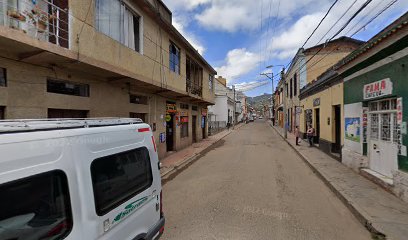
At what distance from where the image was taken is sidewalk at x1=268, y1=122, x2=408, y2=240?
179 inches

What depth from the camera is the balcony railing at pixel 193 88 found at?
16055mm

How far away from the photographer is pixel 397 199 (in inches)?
240

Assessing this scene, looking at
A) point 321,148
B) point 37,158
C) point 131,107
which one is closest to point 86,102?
point 131,107

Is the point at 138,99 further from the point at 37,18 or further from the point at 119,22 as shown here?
the point at 37,18

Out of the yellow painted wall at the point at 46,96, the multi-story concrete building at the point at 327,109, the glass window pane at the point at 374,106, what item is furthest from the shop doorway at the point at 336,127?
the yellow painted wall at the point at 46,96

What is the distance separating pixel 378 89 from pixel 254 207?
215 inches

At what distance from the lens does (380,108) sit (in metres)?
7.86

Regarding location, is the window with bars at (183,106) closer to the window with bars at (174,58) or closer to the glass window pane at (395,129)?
the window with bars at (174,58)

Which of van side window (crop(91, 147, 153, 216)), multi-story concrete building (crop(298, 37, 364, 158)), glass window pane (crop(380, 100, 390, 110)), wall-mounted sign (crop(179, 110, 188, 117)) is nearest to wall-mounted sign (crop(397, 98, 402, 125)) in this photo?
glass window pane (crop(380, 100, 390, 110))

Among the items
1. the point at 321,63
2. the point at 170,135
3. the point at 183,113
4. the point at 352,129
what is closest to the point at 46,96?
the point at 170,135

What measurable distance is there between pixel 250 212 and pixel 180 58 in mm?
10939

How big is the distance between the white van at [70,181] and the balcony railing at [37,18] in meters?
3.79

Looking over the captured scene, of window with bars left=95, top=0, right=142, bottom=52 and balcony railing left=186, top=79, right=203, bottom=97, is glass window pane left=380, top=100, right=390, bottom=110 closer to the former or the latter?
window with bars left=95, top=0, right=142, bottom=52

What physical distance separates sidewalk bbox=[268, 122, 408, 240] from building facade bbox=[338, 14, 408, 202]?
352mm
